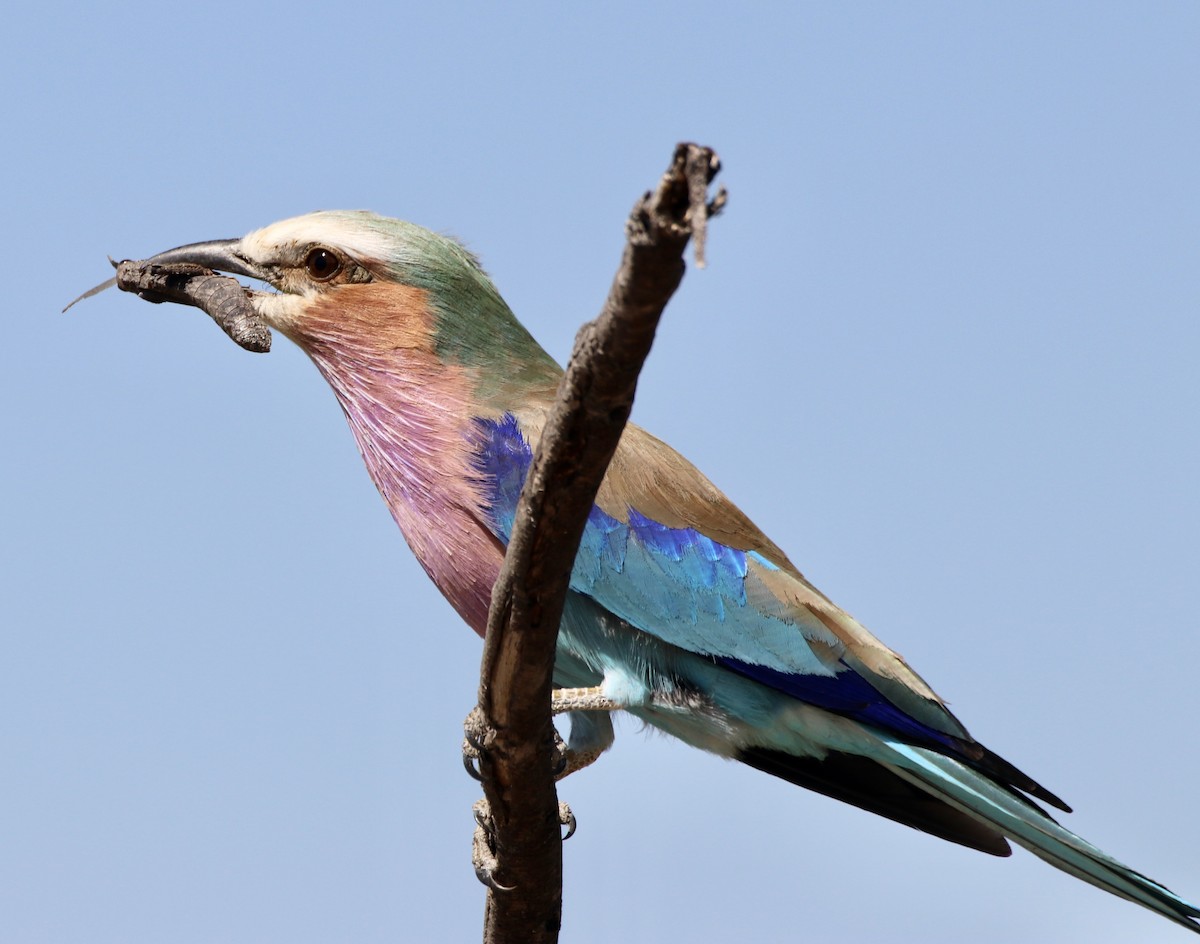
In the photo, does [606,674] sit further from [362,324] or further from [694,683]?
[362,324]

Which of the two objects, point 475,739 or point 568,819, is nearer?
point 475,739

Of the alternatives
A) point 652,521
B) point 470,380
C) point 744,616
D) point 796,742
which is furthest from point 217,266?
point 796,742

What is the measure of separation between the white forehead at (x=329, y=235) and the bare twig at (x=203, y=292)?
17 centimetres

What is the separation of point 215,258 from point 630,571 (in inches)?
73.5

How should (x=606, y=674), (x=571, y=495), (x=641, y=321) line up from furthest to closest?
1. (x=606, y=674)
2. (x=571, y=495)
3. (x=641, y=321)

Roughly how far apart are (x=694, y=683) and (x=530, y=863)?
782mm

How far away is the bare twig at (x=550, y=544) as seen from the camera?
8.47 ft

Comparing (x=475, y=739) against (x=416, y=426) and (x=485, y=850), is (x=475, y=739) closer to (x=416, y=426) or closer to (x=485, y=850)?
(x=485, y=850)

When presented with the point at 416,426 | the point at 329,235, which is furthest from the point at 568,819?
the point at 329,235

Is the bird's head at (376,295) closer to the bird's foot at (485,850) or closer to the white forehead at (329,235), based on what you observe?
the white forehead at (329,235)

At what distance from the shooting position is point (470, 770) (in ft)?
14.0

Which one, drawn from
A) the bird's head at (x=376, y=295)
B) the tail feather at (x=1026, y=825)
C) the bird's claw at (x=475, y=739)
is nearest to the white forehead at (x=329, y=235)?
the bird's head at (x=376, y=295)

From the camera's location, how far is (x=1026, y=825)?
4.62 metres

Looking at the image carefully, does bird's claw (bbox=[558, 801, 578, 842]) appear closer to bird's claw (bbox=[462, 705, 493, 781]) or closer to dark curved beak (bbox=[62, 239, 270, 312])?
bird's claw (bbox=[462, 705, 493, 781])
